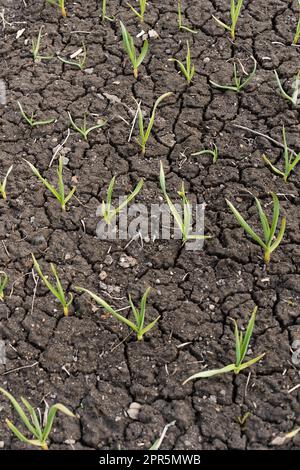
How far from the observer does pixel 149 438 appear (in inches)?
95.5

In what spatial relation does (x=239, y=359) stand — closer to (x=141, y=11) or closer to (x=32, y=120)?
(x=32, y=120)

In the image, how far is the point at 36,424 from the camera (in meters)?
2.31

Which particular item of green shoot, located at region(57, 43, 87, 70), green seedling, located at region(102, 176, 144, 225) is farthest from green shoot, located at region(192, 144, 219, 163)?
A: green shoot, located at region(57, 43, 87, 70)

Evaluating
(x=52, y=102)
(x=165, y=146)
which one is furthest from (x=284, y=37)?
(x=52, y=102)

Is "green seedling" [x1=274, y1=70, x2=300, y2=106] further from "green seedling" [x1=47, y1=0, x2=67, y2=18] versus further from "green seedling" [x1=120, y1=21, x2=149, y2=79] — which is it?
"green seedling" [x1=47, y1=0, x2=67, y2=18]

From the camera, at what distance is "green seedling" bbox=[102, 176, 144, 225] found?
9.21ft

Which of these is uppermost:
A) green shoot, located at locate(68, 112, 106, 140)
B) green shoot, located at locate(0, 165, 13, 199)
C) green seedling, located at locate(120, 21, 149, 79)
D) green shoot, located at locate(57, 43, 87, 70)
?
green seedling, located at locate(120, 21, 149, 79)

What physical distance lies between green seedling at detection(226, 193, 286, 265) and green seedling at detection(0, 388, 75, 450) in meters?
0.97

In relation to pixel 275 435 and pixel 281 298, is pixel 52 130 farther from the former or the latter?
pixel 275 435

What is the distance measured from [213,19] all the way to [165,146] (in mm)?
919

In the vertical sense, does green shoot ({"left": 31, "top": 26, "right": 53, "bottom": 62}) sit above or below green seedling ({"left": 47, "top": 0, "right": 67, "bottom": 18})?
below

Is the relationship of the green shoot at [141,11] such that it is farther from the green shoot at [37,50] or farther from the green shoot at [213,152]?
the green shoot at [213,152]

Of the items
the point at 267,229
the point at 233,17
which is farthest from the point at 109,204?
the point at 233,17

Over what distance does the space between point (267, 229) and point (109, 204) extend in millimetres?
669
